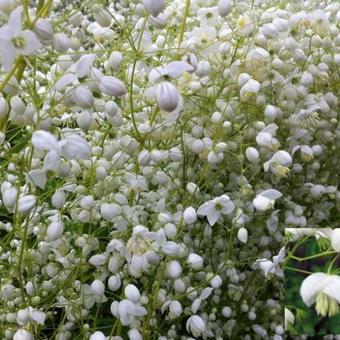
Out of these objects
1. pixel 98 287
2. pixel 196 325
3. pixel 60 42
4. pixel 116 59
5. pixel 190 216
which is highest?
pixel 60 42

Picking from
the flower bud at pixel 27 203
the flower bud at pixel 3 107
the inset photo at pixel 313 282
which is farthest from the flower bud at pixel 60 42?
the inset photo at pixel 313 282

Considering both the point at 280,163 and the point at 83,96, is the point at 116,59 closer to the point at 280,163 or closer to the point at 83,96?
the point at 83,96

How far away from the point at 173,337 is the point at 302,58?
748 mm

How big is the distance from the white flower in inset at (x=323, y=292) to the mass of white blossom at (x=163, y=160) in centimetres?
34

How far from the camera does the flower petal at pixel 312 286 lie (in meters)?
1.04

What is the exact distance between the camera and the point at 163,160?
5.05 feet

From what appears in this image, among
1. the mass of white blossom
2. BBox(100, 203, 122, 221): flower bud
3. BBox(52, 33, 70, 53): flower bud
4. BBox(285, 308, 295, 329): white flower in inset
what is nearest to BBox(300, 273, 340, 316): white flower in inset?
BBox(285, 308, 295, 329): white flower in inset

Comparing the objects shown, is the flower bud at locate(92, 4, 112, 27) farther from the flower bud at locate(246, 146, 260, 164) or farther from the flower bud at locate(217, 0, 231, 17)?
the flower bud at locate(246, 146, 260, 164)

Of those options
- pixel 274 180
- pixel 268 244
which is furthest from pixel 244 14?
pixel 268 244

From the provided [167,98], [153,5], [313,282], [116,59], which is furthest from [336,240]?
[116,59]

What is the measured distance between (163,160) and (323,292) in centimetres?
58

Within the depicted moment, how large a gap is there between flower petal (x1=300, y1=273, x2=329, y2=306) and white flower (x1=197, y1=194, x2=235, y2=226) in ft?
1.57

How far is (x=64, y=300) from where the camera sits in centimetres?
153

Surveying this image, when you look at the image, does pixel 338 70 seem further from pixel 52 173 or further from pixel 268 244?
pixel 52 173
